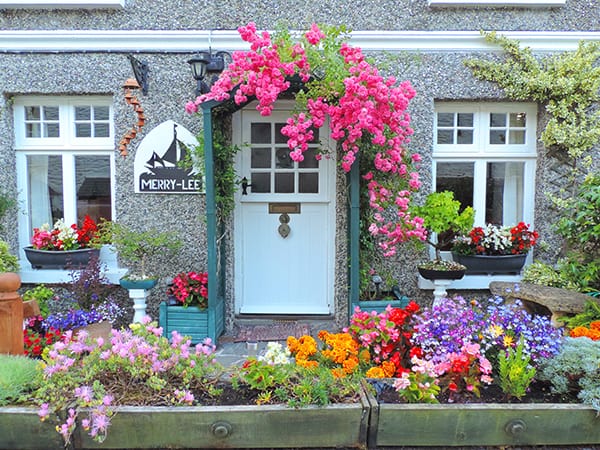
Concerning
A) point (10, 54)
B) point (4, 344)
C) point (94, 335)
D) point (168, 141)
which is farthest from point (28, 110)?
point (4, 344)

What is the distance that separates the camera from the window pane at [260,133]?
16.4 ft

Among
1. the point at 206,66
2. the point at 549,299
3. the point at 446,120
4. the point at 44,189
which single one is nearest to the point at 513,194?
the point at 446,120

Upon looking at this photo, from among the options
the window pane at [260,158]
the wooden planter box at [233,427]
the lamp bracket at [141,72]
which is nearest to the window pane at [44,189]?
the lamp bracket at [141,72]

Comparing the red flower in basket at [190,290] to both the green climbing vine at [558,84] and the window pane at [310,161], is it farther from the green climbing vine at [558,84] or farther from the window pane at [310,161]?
the green climbing vine at [558,84]

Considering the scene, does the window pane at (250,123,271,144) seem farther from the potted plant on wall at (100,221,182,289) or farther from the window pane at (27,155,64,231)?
the window pane at (27,155,64,231)

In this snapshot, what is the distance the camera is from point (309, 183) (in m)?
5.07

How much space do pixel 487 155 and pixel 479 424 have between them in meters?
3.20

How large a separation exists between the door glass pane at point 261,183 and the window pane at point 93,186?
1.56 m

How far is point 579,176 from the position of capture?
486 cm

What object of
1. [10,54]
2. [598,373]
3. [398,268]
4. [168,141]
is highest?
[10,54]

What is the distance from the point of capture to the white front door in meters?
5.02

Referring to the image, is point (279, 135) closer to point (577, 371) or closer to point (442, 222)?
point (442, 222)

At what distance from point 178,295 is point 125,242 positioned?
2.32ft

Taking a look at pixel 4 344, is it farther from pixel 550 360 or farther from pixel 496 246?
pixel 496 246
